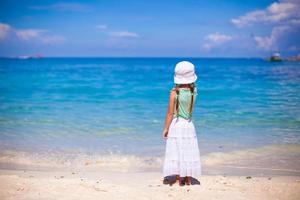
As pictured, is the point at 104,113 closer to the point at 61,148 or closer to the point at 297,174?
the point at 61,148

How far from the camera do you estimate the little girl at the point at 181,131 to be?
5.83 metres

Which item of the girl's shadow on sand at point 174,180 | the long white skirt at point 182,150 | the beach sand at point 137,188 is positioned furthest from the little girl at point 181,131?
the beach sand at point 137,188

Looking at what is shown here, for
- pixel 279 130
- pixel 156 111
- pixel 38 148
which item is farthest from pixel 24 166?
pixel 156 111

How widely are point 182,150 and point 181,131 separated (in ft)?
0.97

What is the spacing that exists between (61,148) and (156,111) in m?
6.82

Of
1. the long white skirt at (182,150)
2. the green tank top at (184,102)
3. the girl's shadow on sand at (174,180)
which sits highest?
the green tank top at (184,102)

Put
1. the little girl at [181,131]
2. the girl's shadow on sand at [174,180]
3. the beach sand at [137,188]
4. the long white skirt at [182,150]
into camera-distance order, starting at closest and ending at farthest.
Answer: the beach sand at [137,188], the little girl at [181,131], the long white skirt at [182,150], the girl's shadow on sand at [174,180]

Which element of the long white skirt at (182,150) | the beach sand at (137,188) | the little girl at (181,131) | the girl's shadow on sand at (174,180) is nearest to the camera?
the beach sand at (137,188)

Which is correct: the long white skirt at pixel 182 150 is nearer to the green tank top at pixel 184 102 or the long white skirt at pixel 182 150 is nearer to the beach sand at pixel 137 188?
the green tank top at pixel 184 102

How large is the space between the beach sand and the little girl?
319 millimetres

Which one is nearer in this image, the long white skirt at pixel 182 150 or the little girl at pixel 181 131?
the little girl at pixel 181 131

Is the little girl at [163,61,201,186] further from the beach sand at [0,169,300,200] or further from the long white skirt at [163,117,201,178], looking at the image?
the beach sand at [0,169,300,200]

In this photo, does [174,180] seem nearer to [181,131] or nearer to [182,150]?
[182,150]

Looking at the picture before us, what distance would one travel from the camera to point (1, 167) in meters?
7.86
